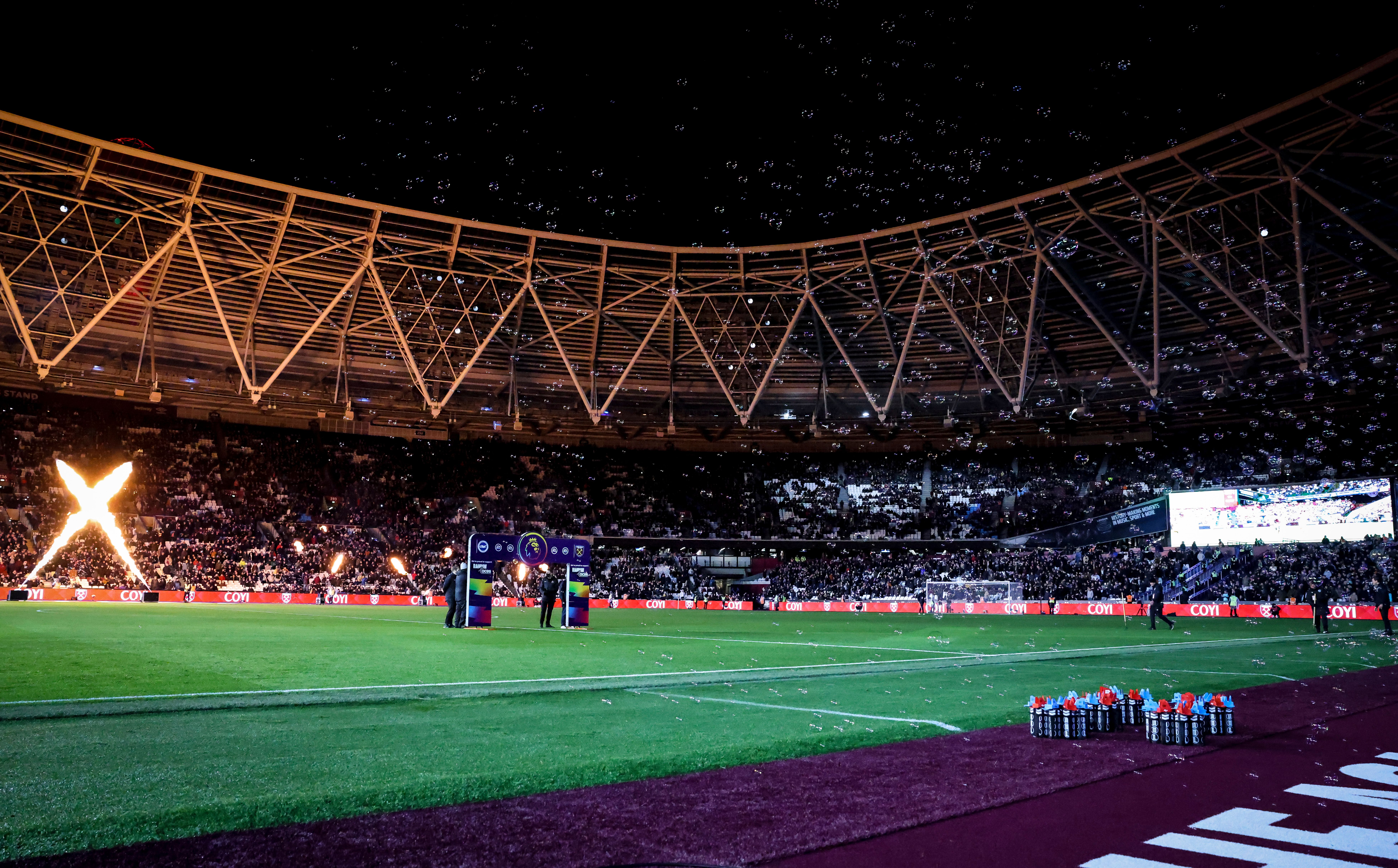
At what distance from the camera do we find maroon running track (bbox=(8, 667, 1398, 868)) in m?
4.56

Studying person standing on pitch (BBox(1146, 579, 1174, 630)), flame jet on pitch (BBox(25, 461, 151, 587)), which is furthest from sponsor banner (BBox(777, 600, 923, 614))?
flame jet on pitch (BBox(25, 461, 151, 587))

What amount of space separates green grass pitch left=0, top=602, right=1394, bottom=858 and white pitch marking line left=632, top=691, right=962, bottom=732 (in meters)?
0.05

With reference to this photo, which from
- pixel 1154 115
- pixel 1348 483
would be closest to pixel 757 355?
pixel 1154 115

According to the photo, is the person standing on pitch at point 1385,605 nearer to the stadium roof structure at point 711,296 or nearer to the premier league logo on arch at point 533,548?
the stadium roof structure at point 711,296

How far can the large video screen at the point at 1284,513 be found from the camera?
4347 cm

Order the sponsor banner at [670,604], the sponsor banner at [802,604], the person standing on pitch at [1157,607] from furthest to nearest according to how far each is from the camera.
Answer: the sponsor banner at [670,604] → the sponsor banner at [802,604] → the person standing on pitch at [1157,607]

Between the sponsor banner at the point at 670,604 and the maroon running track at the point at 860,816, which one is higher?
the maroon running track at the point at 860,816

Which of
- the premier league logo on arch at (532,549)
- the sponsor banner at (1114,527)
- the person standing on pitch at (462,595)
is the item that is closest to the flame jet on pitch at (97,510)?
the person standing on pitch at (462,595)

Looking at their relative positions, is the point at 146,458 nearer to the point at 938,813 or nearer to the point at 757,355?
the point at 757,355

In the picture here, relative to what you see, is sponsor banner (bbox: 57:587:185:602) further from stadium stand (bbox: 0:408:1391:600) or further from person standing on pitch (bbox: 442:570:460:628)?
person standing on pitch (bbox: 442:570:460:628)

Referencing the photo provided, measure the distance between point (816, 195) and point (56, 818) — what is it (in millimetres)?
32162

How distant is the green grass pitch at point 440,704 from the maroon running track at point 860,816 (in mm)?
441

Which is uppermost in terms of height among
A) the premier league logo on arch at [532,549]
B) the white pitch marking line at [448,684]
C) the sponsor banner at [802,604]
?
the premier league logo on arch at [532,549]

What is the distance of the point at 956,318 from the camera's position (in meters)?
40.4
